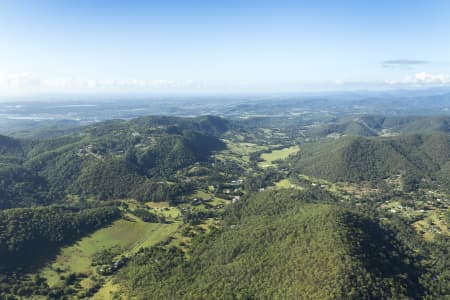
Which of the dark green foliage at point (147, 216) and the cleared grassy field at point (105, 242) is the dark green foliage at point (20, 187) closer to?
the cleared grassy field at point (105, 242)

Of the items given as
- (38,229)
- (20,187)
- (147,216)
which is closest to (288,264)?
(147,216)

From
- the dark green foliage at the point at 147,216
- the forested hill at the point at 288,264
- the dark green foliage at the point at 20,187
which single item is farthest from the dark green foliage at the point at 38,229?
the forested hill at the point at 288,264

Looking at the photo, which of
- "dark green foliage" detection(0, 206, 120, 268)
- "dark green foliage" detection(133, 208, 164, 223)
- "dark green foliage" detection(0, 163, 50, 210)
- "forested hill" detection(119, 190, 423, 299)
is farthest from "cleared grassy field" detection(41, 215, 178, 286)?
"dark green foliage" detection(0, 163, 50, 210)

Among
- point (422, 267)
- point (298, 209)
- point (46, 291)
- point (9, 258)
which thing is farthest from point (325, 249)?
point (9, 258)

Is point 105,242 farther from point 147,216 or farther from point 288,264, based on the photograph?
point 288,264

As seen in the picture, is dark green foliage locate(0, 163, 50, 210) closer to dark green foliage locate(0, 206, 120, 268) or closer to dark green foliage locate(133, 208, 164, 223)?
dark green foliage locate(0, 206, 120, 268)

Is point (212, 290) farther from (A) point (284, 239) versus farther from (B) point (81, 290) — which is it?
(B) point (81, 290)

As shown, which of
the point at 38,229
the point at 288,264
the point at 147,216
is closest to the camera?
the point at 288,264
